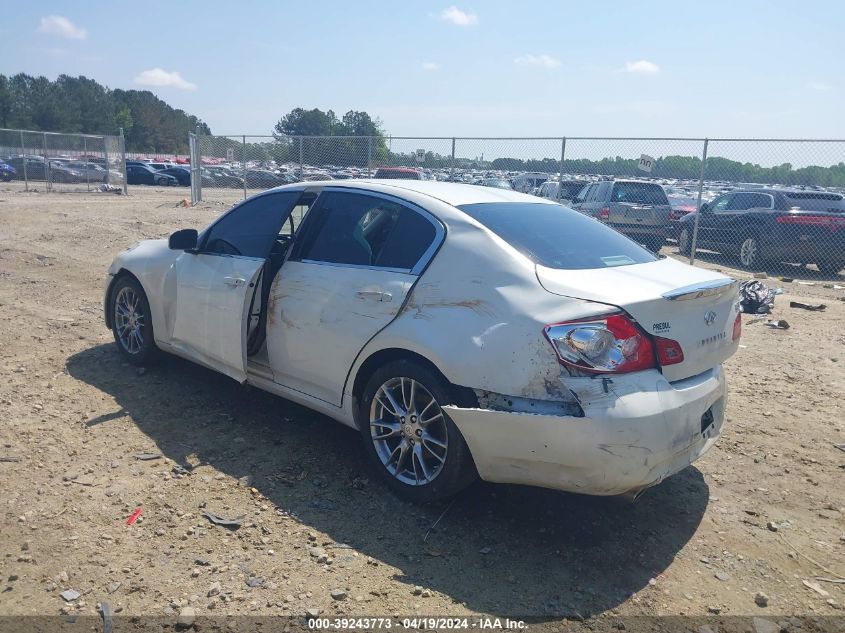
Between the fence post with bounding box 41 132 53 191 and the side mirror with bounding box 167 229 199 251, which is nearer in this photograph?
the side mirror with bounding box 167 229 199 251

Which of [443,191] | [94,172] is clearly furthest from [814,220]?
[94,172]

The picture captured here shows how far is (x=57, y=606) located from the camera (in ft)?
9.20

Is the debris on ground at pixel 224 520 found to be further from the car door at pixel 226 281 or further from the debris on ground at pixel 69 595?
the car door at pixel 226 281

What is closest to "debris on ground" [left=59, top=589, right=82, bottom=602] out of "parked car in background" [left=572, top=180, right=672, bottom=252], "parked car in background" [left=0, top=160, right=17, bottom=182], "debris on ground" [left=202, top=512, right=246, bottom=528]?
"debris on ground" [left=202, top=512, right=246, bottom=528]

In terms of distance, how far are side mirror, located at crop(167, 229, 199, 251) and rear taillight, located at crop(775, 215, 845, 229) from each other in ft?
36.8

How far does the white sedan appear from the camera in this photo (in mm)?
3078

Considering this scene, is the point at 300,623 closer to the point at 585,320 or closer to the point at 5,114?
the point at 585,320

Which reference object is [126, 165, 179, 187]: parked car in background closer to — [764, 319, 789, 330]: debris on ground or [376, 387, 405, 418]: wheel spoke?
[764, 319, 789, 330]: debris on ground

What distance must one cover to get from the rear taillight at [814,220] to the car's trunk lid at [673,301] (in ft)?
33.9

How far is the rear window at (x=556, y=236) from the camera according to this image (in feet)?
11.9

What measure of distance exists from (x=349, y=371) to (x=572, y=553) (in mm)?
1513

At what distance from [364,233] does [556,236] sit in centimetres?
111

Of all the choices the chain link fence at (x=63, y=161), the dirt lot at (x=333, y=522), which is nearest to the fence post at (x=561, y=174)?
the dirt lot at (x=333, y=522)

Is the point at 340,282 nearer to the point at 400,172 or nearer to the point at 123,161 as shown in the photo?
the point at 400,172
